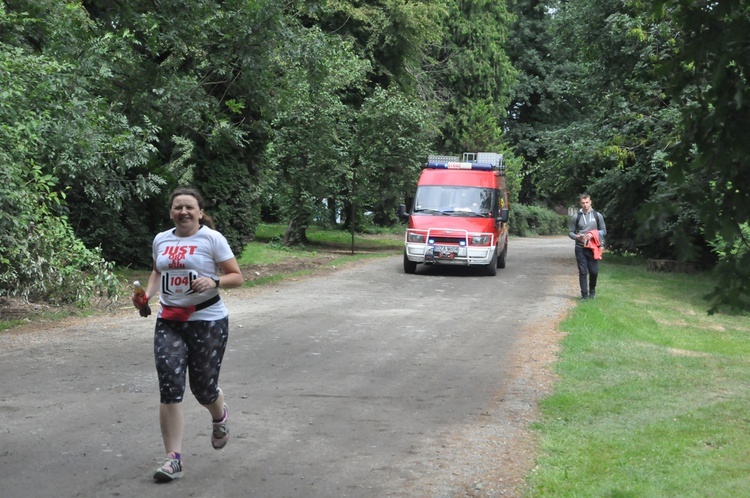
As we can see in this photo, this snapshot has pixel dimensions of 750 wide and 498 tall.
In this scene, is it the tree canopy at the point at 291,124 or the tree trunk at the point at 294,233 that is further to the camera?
the tree trunk at the point at 294,233

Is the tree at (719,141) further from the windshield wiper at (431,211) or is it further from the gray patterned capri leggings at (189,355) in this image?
the windshield wiper at (431,211)

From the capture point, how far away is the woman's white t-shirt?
6.17m

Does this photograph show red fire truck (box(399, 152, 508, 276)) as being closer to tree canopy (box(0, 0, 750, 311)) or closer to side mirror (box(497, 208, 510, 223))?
side mirror (box(497, 208, 510, 223))

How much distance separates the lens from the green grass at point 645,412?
635cm

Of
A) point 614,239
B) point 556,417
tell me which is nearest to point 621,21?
point 614,239

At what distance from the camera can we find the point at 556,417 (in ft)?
27.2

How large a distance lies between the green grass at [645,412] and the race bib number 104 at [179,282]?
260cm

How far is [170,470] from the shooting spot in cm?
600

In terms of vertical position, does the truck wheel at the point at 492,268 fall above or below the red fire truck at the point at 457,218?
below

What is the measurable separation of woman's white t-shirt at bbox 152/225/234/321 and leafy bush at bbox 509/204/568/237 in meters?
48.9

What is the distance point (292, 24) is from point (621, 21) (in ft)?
33.7

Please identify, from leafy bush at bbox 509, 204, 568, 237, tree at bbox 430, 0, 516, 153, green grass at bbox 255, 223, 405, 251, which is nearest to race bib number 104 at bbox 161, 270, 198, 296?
green grass at bbox 255, 223, 405, 251

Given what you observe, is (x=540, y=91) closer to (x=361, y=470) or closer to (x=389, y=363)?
(x=389, y=363)

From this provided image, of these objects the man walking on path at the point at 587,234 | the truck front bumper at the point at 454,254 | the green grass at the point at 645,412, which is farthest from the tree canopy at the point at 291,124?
the truck front bumper at the point at 454,254
